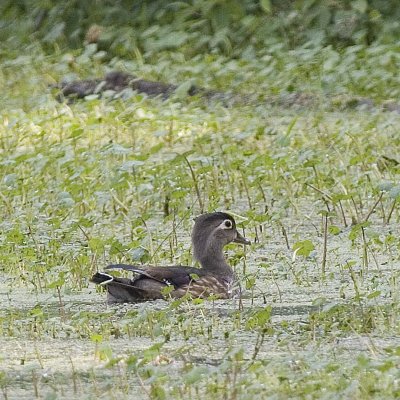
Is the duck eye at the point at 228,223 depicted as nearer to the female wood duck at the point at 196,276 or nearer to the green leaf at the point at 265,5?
the female wood duck at the point at 196,276

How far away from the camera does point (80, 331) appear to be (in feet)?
19.5

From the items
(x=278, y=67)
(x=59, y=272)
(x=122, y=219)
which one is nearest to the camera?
(x=59, y=272)

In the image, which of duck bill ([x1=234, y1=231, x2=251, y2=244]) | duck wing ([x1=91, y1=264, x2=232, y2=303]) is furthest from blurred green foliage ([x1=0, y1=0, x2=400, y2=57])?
duck wing ([x1=91, y1=264, x2=232, y2=303])

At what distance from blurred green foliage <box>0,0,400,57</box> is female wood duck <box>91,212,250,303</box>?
278 inches

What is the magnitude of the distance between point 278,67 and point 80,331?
27.1 ft

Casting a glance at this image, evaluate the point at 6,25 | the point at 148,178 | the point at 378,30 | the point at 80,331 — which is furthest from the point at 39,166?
the point at 6,25

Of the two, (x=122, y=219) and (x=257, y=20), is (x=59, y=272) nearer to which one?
(x=122, y=219)

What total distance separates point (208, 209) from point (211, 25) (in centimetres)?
694

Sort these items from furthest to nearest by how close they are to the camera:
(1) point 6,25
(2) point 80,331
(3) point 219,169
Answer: (1) point 6,25 < (3) point 219,169 < (2) point 80,331

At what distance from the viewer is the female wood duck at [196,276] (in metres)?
6.65

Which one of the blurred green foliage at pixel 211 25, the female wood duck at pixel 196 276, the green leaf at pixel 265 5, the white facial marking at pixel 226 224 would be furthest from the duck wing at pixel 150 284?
the green leaf at pixel 265 5

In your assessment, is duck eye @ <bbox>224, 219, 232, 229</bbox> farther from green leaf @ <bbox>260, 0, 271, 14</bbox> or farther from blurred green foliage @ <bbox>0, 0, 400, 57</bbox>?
green leaf @ <bbox>260, 0, 271, 14</bbox>

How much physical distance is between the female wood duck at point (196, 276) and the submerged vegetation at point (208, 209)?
92 mm

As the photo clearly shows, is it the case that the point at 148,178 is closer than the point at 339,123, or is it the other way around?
the point at 148,178
